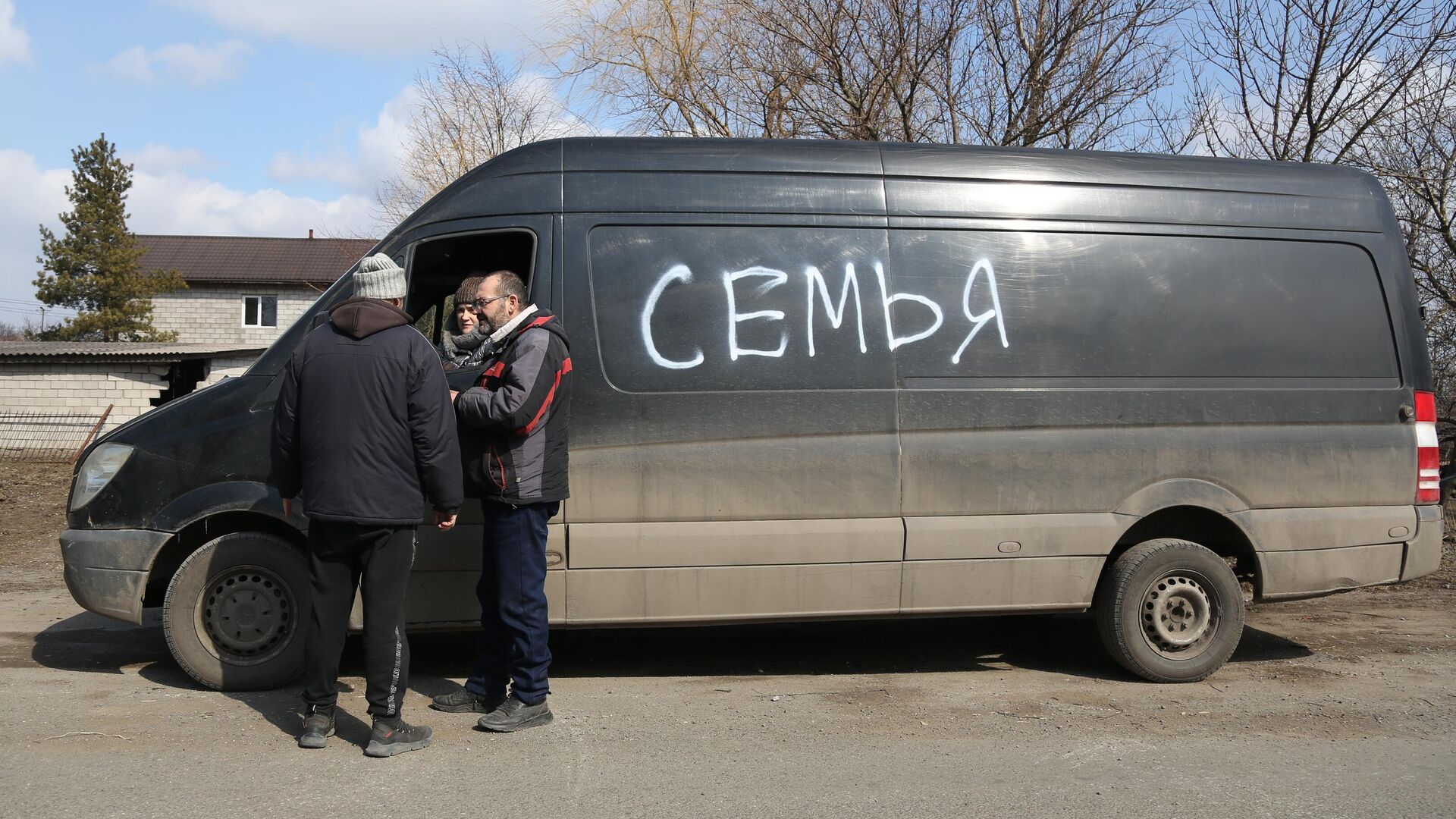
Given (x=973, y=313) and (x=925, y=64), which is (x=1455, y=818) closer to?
(x=973, y=313)

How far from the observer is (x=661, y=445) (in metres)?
5.04

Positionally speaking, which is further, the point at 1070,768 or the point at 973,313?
the point at 973,313

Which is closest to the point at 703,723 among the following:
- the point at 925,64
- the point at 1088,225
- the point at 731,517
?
the point at 731,517

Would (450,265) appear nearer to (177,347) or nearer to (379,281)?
(379,281)

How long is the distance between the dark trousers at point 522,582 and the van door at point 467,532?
350 mm

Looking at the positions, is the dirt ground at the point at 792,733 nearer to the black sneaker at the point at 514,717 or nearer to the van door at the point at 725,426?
the black sneaker at the point at 514,717

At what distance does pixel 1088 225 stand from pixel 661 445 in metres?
2.43

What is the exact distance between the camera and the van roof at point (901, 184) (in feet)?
17.0

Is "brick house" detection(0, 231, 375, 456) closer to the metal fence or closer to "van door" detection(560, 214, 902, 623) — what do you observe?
the metal fence

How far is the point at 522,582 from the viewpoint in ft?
14.9

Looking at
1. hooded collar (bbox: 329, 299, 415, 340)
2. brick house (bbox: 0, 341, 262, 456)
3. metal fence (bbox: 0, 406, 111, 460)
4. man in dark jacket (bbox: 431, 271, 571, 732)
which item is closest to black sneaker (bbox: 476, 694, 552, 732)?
man in dark jacket (bbox: 431, 271, 571, 732)

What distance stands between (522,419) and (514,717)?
1279mm

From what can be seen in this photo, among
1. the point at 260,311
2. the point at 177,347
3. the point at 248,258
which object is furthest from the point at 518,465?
the point at 248,258

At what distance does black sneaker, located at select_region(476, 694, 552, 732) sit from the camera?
14.9ft
